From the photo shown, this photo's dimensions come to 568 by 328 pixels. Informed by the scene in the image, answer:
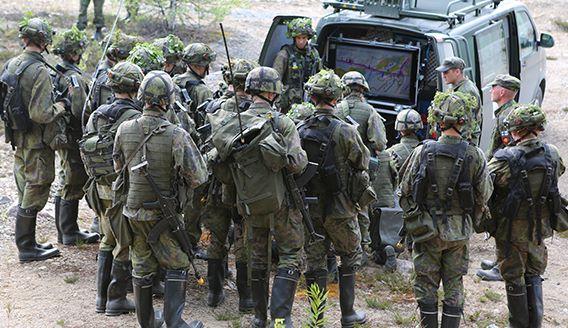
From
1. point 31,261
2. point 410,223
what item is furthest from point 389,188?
point 31,261

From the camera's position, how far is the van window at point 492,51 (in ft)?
30.8

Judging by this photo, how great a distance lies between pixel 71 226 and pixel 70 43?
1725mm

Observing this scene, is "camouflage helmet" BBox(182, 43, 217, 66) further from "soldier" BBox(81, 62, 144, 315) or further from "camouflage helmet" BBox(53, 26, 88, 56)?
"soldier" BBox(81, 62, 144, 315)

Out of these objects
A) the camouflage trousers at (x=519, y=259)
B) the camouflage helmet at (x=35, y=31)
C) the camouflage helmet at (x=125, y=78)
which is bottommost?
the camouflage trousers at (x=519, y=259)

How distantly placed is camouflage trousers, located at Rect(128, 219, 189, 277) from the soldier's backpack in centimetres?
58

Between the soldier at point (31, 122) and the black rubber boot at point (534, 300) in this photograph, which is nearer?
the black rubber boot at point (534, 300)

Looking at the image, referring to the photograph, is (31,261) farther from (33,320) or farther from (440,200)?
(440,200)

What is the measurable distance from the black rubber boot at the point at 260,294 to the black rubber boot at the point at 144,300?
31.2 inches

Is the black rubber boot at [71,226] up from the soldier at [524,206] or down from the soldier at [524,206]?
down

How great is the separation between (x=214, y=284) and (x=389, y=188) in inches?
75.2

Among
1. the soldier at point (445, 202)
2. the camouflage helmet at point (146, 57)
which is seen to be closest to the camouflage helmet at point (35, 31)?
the camouflage helmet at point (146, 57)

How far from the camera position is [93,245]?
27.0ft

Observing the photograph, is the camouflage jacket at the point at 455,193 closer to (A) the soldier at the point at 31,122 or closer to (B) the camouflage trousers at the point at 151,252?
(B) the camouflage trousers at the point at 151,252

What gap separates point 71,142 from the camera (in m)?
7.80
